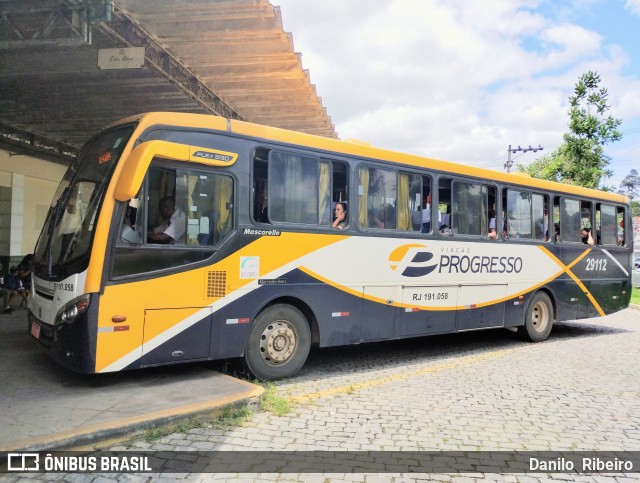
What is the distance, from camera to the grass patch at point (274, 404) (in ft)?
17.1

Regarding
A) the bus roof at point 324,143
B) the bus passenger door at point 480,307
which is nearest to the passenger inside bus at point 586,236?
the bus roof at point 324,143

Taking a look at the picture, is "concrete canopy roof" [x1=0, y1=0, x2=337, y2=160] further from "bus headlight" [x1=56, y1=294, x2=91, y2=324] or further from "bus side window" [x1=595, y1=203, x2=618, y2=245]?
"bus side window" [x1=595, y1=203, x2=618, y2=245]

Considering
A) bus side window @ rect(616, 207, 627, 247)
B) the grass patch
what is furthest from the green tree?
the grass patch

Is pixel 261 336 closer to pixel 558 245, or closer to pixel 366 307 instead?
pixel 366 307

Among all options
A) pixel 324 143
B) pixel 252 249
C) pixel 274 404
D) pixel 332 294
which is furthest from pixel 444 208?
pixel 274 404

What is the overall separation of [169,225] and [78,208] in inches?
42.8

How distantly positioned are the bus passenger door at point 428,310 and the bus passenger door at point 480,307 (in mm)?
200

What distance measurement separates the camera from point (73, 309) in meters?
5.14

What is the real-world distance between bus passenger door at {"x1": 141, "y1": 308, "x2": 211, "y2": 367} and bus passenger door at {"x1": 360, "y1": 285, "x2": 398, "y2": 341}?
7.78 feet

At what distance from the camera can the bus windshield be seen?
534 cm

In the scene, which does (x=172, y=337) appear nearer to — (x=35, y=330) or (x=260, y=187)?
(x=35, y=330)

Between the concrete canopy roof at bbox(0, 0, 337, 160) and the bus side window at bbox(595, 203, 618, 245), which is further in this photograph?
the bus side window at bbox(595, 203, 618, 245)

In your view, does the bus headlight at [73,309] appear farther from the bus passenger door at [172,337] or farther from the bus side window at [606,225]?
the bus side window at [606,225]

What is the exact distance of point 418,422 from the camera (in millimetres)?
5109
